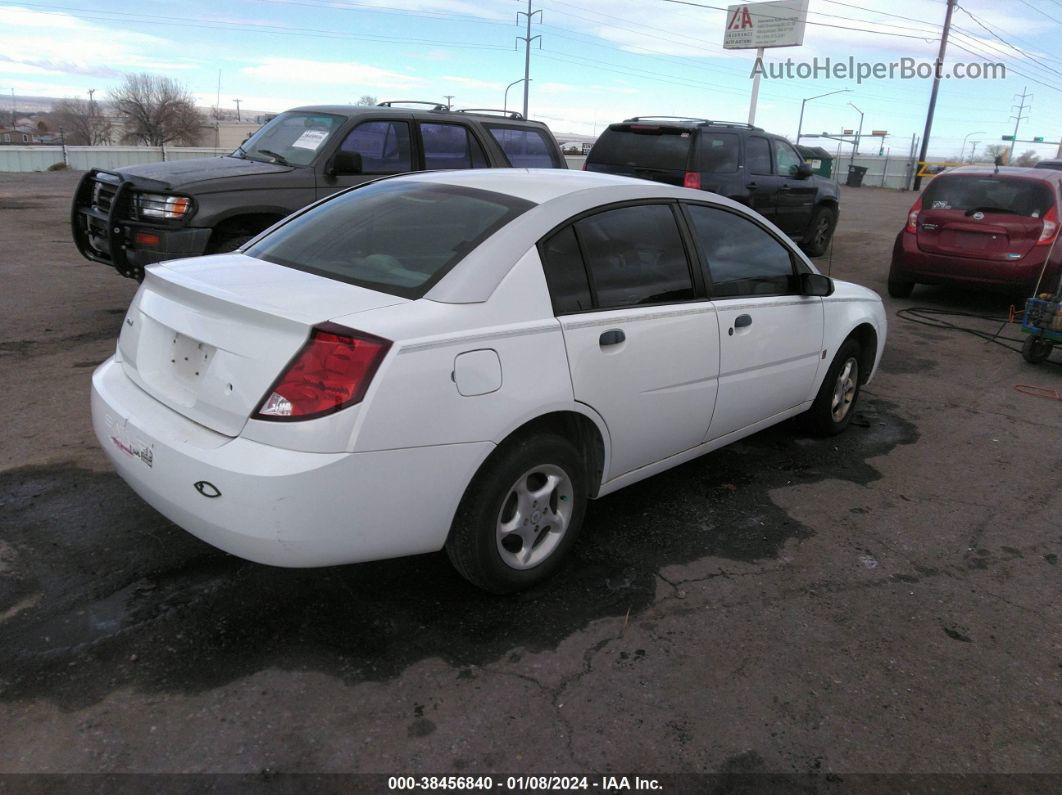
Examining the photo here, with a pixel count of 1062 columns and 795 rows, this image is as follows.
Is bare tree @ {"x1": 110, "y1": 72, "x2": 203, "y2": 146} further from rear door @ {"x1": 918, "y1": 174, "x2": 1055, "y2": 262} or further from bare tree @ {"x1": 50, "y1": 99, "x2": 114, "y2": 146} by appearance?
rear door @ {"x1": 918, "y1": 174, "x2": 1055, "y2": 262}

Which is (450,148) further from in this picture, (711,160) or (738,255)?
(738,255)

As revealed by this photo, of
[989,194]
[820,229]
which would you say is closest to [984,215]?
[989,194]

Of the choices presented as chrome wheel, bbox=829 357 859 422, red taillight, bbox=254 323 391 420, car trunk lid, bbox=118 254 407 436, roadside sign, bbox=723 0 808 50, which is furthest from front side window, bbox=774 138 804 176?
roadside sign, bbox=723 0 808 50

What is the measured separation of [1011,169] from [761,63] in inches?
1651

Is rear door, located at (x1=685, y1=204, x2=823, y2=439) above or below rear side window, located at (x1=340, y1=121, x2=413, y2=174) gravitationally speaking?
below

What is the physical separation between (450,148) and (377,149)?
0.79 metres

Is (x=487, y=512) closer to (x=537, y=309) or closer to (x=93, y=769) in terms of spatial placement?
(x=537, y=309)

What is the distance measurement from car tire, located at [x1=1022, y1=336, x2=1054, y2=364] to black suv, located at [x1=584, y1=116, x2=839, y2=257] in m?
4.10

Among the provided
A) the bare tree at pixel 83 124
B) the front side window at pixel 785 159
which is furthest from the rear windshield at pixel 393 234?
the bare tree at pixel 83 124

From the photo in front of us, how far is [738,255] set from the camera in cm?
408

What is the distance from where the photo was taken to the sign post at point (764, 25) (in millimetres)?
49281

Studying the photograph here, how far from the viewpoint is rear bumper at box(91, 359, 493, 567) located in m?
2.45

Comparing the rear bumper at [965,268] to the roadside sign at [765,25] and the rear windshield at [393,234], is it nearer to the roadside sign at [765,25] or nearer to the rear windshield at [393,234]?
the rear windshield at [393,234]

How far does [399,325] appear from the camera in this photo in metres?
2.58
